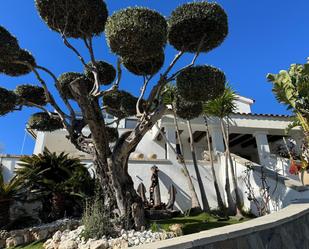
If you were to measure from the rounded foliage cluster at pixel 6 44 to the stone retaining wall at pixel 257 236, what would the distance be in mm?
5870

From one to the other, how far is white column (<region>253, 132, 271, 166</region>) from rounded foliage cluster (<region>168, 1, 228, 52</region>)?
8.41m

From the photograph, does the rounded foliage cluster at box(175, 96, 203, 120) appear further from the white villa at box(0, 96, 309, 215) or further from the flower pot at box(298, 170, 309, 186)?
the flower pot at box(298, 170, 309, 186)

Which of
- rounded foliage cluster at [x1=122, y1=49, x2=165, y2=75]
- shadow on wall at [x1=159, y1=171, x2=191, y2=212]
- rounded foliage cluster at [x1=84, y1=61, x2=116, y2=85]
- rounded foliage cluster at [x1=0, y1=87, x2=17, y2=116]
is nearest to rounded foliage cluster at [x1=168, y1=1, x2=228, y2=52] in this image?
rounded foliage cluster at [x1=122, y1=49, x2=165, y2=75]

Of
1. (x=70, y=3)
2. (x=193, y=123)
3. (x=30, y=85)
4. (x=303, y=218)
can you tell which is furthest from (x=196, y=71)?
(x=193, y=123)

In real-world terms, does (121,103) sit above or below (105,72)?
below

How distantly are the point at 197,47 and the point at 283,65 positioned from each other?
24.0 ft

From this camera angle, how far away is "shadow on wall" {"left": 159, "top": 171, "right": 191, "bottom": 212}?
11.6m

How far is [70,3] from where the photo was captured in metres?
6.63

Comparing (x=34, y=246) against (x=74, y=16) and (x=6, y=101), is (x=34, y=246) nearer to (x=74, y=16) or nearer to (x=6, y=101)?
→ (x=6, y=101)

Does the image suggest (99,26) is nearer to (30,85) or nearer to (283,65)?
(30,85)

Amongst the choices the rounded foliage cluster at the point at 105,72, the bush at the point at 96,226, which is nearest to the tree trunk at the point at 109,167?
the bush at the point at 96,226

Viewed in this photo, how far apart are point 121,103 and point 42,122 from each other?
8.58 ft

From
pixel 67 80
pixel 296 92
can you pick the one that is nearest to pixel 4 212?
pixel 67 80

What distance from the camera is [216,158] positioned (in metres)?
13.1
